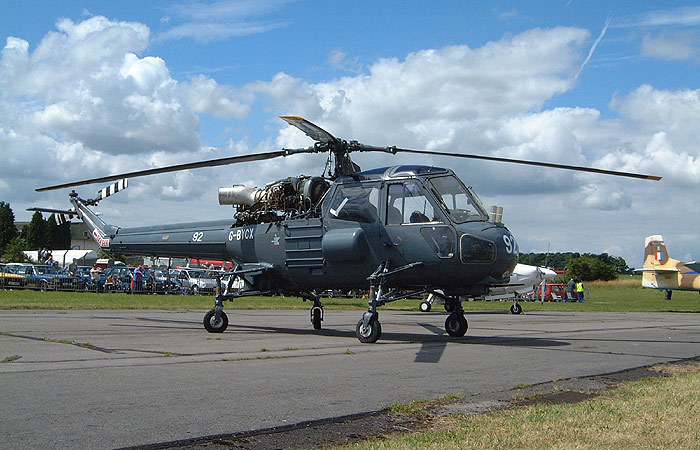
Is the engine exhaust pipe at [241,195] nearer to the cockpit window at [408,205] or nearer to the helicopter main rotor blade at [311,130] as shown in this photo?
the helicopter main rotor blade at [311,130]

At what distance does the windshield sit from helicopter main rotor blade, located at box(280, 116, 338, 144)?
7.81 feet

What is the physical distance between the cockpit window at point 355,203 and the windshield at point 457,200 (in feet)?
4.22

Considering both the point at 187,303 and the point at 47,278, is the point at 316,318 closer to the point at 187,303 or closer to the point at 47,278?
the point at 187,303

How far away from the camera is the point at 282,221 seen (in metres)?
14.8

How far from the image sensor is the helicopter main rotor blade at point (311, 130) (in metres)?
12.0

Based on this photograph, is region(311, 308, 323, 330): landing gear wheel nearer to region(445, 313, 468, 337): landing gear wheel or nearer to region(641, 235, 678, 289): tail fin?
region(445, 313, 468, 337): landing gear wheel

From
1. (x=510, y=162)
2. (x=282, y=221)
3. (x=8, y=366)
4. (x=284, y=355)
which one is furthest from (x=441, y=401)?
(x=282, y=221)

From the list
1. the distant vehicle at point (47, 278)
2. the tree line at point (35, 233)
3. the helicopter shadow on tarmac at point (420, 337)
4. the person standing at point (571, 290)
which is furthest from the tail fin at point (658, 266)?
the tree line at point (35, 233)

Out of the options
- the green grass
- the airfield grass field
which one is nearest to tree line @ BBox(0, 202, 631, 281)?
the airfield grass field

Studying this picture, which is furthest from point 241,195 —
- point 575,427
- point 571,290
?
point 571,290

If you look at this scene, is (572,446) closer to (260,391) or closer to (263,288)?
(260,391)

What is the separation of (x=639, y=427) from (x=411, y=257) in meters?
7.65

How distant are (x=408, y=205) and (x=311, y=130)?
2.47 meters

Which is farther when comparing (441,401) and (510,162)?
(510,162)
